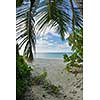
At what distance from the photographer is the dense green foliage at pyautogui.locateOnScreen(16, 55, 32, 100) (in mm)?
1756

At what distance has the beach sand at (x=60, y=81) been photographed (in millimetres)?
1777

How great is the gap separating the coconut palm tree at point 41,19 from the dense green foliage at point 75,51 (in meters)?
0.05

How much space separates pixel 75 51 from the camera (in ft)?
→ 5.87

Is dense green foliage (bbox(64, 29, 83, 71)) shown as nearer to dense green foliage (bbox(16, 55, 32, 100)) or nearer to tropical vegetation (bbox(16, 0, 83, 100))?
tropical vegetation (bbox(16, 0, 83, 100))

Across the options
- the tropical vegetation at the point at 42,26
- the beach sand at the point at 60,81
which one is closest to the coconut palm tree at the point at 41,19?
Answer: the tropical vegetation at the point at 42,26

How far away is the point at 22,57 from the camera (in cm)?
178

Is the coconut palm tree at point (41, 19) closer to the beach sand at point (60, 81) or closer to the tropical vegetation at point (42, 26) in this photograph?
the tropical vegetation at point (42, 26)

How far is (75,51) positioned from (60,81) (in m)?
0.23

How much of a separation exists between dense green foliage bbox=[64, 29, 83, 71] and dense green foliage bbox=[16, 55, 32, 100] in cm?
28

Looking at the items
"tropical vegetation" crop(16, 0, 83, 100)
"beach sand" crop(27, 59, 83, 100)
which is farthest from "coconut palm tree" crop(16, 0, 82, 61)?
"beach sand" crop(27, 59, 83, 100)

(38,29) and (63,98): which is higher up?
(38,29)
